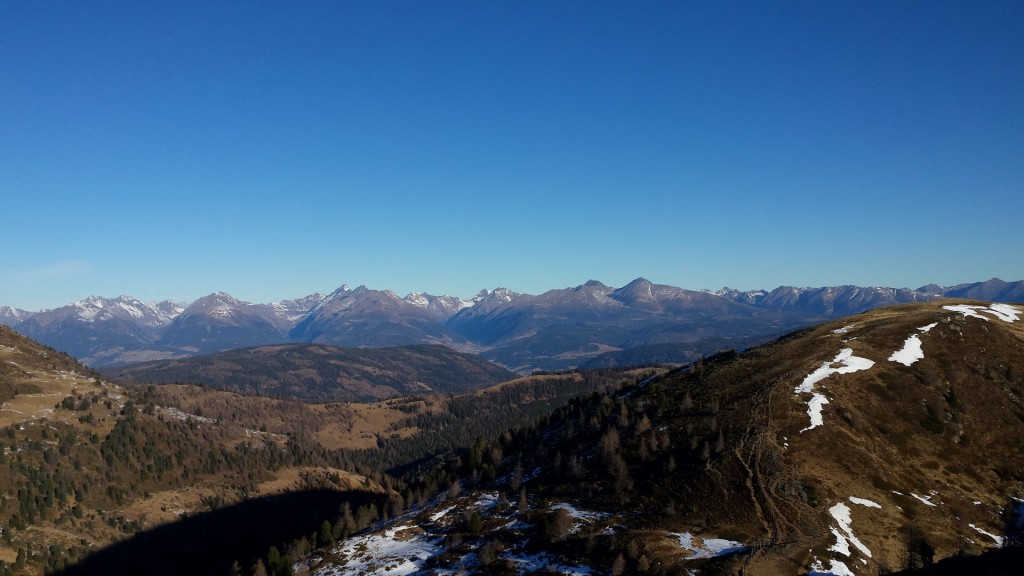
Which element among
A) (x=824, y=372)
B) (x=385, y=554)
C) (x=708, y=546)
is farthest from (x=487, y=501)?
(x=824, y=372)

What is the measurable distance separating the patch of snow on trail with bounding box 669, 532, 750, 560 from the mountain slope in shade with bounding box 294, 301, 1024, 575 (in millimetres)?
377

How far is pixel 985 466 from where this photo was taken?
91.0 metres

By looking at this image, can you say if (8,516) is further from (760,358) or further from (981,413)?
(981,413)

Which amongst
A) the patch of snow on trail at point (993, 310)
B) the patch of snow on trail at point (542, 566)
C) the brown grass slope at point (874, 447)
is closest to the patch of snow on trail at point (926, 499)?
the brown grass slope at point (874, 447)

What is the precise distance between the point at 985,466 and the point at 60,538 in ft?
745

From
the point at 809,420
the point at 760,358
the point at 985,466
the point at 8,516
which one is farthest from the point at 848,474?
the point at 8,516

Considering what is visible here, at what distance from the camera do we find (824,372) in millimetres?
117625

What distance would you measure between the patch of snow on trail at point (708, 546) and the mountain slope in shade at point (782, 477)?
38 cm

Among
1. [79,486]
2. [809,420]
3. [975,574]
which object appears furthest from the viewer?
[79,486]

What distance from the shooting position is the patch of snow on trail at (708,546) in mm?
71438

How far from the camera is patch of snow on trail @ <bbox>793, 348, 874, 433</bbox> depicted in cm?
10412

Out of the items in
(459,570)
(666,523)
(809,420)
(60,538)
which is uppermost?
(809,420)

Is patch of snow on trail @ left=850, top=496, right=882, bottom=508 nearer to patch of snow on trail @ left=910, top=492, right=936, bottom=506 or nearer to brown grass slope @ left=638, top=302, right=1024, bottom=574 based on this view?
brown grass slope @ left=638, top=302, right=1024, bottom=574

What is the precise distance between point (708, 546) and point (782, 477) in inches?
838
